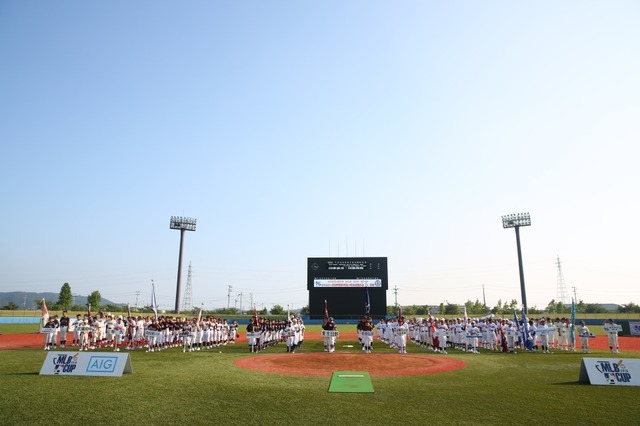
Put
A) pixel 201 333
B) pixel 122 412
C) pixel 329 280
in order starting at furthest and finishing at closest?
pixel 329 280, pixel 201 333, pixel 122 412

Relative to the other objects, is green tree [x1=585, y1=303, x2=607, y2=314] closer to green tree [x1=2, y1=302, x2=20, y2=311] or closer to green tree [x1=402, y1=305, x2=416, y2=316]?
green tree [x1=402, y1=305, x2=416, y2=316]

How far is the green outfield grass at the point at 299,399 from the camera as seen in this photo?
964cm

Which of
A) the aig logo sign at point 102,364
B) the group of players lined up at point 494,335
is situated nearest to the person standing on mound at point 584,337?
the group of players lined up at point 494,335

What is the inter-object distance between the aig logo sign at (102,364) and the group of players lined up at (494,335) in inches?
584

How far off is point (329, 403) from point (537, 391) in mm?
6991

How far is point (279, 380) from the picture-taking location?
48.8 feet

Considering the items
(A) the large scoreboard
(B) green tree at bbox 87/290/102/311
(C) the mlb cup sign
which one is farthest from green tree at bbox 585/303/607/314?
(B) green tree at bbox 87/290/102/311

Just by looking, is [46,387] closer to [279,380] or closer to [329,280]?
[279,380]

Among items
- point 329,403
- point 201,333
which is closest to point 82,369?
point 329,403

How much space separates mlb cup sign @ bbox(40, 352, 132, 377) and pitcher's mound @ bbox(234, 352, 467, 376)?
5.66 meters

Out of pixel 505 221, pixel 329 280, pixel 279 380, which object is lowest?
pixel 279 380

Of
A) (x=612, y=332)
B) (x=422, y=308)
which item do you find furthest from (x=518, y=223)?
(x=612, y=332)

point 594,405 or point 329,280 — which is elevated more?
point 329,280

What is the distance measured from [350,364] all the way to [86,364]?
11095 millimetres
